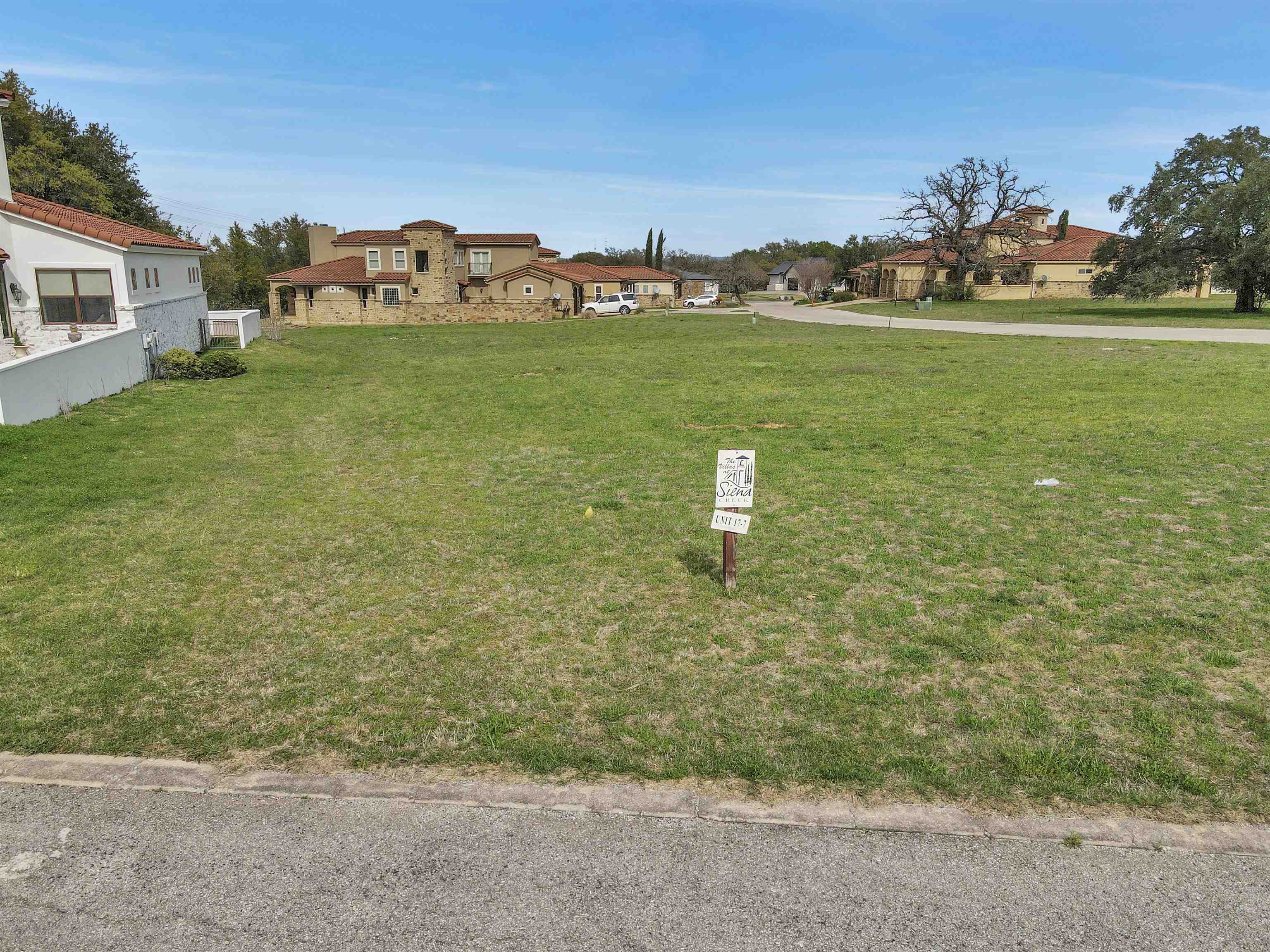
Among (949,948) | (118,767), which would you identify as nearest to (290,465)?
(118,767)

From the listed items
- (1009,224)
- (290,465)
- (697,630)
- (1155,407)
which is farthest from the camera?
(1009,224)

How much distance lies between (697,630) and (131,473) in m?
10.2

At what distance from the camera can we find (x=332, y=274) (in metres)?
58.5

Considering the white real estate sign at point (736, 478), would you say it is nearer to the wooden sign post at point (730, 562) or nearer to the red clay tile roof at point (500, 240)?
the wooden sign post at point (730, 562)

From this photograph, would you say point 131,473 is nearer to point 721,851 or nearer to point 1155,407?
point 721,851

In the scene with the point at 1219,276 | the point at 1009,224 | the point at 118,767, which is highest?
the point at 1009,224

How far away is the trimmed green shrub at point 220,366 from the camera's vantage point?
24047 millimetres

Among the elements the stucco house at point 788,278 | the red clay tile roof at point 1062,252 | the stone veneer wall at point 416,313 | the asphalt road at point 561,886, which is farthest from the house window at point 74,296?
the stucco house at point 788,278

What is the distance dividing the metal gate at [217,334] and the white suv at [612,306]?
2833 centimetres

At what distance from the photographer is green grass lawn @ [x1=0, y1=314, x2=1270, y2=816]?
18.3ft

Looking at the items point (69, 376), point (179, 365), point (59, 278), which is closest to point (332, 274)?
point (59, 278)

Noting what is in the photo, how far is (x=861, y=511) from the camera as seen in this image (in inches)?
422

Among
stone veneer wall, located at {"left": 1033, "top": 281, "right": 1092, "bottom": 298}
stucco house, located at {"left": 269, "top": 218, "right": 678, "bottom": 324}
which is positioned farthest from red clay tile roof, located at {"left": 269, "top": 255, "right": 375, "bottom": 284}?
stone veneer wall, located at {"left": 1033, "top": 281, "right": 1092, "bottom": 298}

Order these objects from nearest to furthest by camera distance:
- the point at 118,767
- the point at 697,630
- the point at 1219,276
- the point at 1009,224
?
1. the point at 118,767
2. the point at 697,630
3. the point at 1219,276
4. the point at 1009,224
